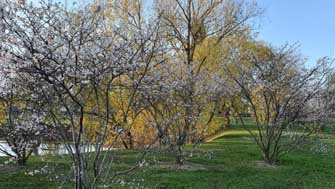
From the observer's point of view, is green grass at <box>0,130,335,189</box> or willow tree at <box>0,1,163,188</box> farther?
green grass at <box>0,130,335,189</box>

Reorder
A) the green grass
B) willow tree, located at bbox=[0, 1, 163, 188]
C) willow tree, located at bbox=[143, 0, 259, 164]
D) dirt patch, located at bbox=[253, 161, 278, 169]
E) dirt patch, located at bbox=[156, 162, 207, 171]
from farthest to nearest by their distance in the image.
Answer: willow tree, located at bbox=[143, 0, 259, 164] → dirt patch, located at bbox=[253, 161, 278, 169] → dirt patch, located at bbox=[156, 162, 207, 171] → the green grass → willow tree, located at bbox=[0, 1, 163, 188]

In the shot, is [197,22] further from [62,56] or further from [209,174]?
[62,56]

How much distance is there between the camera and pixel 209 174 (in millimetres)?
7277

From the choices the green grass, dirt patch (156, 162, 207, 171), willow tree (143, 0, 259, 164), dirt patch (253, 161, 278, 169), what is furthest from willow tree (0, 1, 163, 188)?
willow tree (143, 0, 259, 164)

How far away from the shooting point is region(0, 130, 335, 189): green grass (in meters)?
6.30

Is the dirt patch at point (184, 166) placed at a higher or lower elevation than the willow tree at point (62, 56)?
lower

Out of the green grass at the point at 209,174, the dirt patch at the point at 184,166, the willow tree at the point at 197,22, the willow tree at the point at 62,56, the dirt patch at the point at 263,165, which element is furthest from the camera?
the willow tree at the point at 197,22

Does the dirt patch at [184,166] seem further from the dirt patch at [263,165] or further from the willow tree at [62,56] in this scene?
the willow tree at [62,56]

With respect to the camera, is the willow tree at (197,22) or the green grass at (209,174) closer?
the green grass at (209,174)

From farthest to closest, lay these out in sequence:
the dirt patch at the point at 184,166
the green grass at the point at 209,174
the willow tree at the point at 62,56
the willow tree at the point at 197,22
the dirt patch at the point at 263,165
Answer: the willow tree at the point at 197,22 < the dirt patch at the point at 263,165 < the dirt patch at the point at 184,166 < the green grass at the point at 209,174 < the willow tree at the point at 62,56

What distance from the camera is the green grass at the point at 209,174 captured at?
6301 millimetres

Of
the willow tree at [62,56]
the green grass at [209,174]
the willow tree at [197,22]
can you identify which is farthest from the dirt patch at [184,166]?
the willow tree at [197,22]

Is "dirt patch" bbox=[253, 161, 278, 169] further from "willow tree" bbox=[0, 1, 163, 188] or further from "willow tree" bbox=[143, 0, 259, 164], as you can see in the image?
"willow tree" bbox=[0, 1, 163, 188]

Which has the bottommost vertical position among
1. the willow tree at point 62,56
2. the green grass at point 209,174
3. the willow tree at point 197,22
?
the green grass at point 209,174
